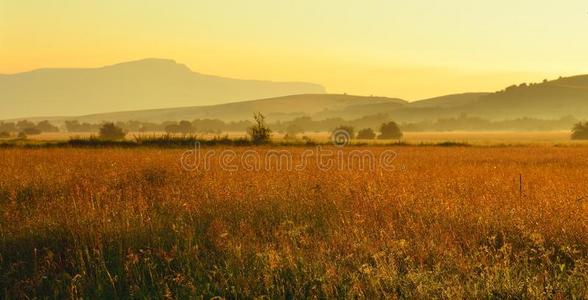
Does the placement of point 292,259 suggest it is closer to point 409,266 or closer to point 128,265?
point 409,266

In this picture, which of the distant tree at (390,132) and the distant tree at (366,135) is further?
the distant tree at (390,132)

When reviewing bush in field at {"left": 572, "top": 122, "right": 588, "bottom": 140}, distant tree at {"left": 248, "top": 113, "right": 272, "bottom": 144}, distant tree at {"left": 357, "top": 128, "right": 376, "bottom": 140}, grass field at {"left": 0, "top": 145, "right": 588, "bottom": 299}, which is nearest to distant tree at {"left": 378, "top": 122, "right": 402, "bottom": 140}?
distant tree at {"left": 357, "top": 128, "right": 376, "bottom": 140}

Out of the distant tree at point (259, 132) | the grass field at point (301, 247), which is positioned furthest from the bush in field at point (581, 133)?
the grass field at point (301, 247)

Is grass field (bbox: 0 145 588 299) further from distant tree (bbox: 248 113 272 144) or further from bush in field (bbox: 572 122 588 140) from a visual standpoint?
bush in field (bbox: 572 122 588 140)

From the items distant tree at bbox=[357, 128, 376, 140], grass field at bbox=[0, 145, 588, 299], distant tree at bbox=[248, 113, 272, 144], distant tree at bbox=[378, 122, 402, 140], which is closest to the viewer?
grass field at bbox=[0, 145, 588, 299]

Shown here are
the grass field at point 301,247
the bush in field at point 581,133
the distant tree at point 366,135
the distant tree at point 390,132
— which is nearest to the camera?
the grass field at point 301,247

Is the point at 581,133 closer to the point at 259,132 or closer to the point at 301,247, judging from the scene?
the point at 259,132

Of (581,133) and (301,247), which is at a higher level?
(581,133)

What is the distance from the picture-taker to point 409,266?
20.7 feet

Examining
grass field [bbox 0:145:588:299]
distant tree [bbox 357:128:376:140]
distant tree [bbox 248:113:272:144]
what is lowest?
grass field [bbox 0:145:588:299]

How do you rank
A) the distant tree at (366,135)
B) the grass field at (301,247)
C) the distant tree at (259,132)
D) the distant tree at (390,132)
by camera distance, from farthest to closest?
the distant tree at (390,132) < the distant tree at (366,135) < the distant tree at (259,132) < the grass field at (301,247)

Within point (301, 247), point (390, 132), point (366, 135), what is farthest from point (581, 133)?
point (301, 247)

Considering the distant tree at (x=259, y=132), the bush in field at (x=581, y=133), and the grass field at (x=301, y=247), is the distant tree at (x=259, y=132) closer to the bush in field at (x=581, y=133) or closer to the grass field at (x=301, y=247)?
the grass field at (x=301, y=247)

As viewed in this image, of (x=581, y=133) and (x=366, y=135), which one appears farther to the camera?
(x=366, y=135)
